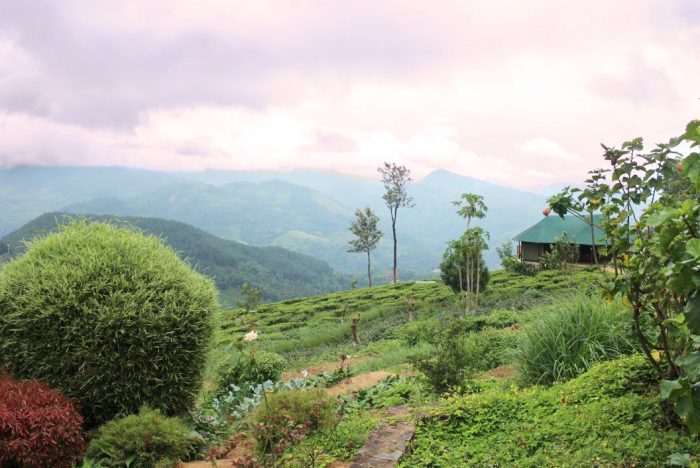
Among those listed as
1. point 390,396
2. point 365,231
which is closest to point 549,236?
point 365,231

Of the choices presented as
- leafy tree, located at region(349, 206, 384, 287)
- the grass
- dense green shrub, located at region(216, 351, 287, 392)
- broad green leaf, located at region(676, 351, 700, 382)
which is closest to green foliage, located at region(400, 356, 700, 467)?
the grass

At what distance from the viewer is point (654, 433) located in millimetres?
3459

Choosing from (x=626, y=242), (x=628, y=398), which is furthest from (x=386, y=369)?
(x=626, y=242)

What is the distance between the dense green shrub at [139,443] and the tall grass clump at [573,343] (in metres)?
3.88

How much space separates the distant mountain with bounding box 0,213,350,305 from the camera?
11762 centimetres

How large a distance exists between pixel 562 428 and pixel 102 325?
4326mm

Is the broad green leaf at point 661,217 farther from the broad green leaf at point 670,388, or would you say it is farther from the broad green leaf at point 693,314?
the broad green leaf at point 670,388

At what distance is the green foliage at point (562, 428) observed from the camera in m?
3.34

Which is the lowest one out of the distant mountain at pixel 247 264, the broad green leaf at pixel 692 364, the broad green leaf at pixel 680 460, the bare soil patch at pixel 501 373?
the distant mountain at pixel 247 264

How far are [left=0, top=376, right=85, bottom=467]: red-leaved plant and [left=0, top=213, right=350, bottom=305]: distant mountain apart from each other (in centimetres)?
10292

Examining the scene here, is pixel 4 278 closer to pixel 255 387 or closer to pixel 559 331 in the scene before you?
pixel 255 387

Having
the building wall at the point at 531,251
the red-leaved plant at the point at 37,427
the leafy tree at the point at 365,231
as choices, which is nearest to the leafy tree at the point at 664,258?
the red-leaved plant at the point at 37,427

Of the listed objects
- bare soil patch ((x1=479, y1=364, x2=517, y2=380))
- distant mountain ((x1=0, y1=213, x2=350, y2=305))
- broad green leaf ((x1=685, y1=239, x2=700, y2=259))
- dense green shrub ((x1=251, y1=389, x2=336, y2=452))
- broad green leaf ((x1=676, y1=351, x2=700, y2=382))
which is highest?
broad green leaf ((x1=685, y1=239, x2=700, y2=259))

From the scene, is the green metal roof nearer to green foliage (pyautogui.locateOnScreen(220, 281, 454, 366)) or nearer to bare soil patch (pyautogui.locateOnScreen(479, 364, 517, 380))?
green foliage (pyautogui.locateOnScreen(220, 281, 454, 366))
